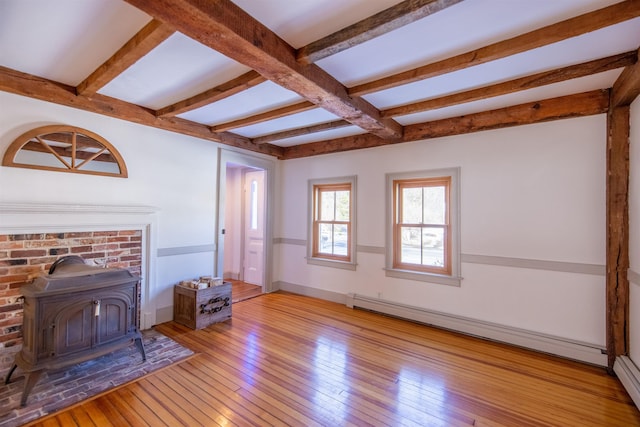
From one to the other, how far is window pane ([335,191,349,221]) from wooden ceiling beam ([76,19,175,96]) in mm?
3245

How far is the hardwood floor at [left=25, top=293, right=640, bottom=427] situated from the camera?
2.03 meters

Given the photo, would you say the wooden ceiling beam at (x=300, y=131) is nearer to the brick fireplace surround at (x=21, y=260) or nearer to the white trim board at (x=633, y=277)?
the brick fireplace surround at (x=21, y=260)

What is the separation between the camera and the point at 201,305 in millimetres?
3520

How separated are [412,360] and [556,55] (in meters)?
2.84

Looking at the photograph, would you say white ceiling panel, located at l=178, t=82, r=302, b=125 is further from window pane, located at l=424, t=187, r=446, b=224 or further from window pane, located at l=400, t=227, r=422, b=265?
window pane, located at l=400, t=227, r=422, b=265

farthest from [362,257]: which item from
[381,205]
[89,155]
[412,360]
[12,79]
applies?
[12,79]

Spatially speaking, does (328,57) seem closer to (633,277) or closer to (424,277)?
(424,277)

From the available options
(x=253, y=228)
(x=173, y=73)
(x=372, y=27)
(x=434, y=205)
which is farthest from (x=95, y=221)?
(x=434, y=205)

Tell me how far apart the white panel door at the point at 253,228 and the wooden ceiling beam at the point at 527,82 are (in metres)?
3.39

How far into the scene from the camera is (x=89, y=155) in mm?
3018

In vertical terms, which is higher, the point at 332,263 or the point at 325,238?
the point at 325,238

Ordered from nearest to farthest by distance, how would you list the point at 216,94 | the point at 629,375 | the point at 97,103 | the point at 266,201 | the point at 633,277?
the point at 629,375 < the point at 633,277 < the point at 216,94 < the point at 97,103 < the point at 266,201

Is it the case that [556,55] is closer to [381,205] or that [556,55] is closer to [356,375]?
[381,205]

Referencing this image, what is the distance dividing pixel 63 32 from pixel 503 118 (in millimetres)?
3975
